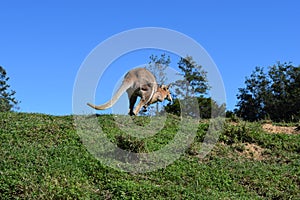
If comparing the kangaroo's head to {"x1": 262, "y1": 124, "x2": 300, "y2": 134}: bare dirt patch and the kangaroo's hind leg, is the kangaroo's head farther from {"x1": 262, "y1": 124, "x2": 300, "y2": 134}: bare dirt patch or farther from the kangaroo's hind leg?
{"x1": 262, "y1": 124, "x2": 300, "y2": 134}: bare dirt patch

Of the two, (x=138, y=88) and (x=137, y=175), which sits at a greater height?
(x=138, y=88)

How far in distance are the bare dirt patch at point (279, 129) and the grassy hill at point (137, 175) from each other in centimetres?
75

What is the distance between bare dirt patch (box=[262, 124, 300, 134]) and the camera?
13.3 metres

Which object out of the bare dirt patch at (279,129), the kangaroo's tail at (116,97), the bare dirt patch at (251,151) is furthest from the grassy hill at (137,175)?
the bare dirt patch at (279,129)

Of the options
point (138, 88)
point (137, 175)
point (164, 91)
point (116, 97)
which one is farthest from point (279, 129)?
point (137, 175)

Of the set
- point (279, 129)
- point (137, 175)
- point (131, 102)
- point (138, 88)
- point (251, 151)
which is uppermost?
point (138, 88)

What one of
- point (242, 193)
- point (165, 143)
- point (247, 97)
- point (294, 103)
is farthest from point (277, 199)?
point (247, 97)

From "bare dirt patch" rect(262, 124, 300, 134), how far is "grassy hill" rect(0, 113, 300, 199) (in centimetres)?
75

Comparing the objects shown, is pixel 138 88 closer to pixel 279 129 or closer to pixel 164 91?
pixel 164 91

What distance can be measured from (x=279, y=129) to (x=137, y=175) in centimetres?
579

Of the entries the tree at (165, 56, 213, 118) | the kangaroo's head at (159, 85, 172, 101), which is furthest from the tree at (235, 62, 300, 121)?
the kangaroo's head at (159, 85, 172, 101)

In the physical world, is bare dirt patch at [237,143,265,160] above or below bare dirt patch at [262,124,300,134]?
below

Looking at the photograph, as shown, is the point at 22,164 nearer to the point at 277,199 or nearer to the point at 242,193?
the point at 242,193

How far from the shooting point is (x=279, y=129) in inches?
532
